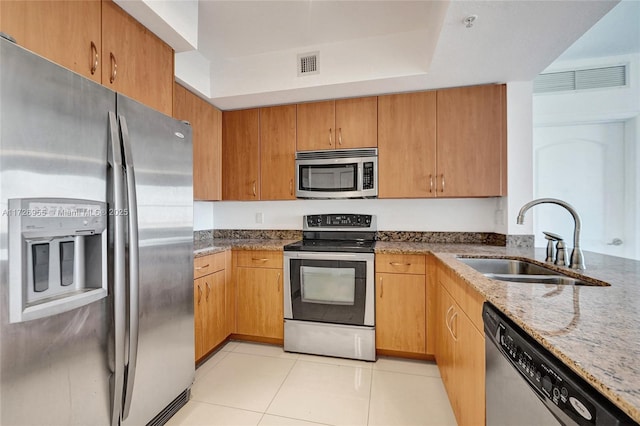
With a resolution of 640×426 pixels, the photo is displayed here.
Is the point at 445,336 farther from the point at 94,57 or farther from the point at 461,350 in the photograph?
the point at 94,57

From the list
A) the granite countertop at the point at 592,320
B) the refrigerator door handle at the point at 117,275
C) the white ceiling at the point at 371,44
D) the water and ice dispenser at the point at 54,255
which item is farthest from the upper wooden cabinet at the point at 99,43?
the granite countertop at the point at 592,320

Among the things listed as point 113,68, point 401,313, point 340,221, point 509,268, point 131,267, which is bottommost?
point 401,313

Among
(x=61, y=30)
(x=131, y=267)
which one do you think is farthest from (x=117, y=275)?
(x=61, y=30)

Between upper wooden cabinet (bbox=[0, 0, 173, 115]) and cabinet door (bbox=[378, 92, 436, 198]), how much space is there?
1.72m

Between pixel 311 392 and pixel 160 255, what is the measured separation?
131 centimetres

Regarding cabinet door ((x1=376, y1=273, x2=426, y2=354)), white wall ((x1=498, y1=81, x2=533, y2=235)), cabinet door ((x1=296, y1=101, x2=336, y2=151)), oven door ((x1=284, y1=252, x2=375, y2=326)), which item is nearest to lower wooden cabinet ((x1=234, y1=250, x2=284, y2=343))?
oven door ((x1=284, y1=252, x2=375, y2=326))

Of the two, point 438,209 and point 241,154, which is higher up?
point 241,154

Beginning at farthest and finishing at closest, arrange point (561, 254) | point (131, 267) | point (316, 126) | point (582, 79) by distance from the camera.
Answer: point (316, 126)
point (582, 79)
point (561, 254)
point (131, 267)

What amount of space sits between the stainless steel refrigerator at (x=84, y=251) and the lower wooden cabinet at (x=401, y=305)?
57.8 inches

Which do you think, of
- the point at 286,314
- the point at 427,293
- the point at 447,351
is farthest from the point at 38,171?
the point at 427,293

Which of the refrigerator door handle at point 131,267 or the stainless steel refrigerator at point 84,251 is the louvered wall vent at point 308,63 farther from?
Answer: the refrigerator door handle at point 131,267

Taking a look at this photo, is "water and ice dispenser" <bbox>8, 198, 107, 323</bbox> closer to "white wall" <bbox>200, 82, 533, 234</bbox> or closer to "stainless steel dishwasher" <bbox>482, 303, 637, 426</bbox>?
"stainless steel dishwasher" <bbox>482, 303, 637, 426</bbox>

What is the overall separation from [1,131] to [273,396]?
1.87m

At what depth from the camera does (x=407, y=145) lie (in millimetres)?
2520
